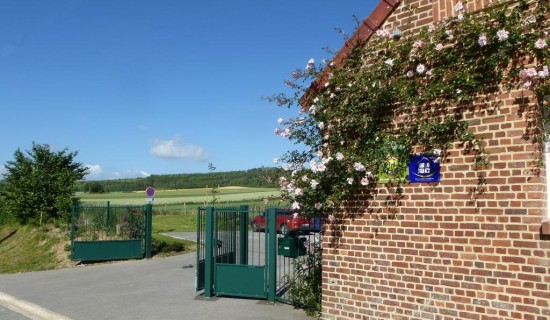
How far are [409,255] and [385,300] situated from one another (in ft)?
2.46

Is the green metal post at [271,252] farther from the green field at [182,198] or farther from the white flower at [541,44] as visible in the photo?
the green field at [182,198]

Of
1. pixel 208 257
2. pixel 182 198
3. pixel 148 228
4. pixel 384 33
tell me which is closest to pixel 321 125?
pixel 384 33

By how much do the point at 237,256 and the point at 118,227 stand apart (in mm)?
7084

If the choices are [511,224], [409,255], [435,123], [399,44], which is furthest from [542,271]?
[399,44]

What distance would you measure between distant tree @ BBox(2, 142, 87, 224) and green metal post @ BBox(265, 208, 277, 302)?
14.4 m

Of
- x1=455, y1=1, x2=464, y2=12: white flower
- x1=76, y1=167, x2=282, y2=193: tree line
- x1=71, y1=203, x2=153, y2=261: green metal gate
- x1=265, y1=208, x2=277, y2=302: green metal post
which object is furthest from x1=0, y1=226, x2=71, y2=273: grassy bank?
x1=76, y1=167, x2=282, y2=193: tree line

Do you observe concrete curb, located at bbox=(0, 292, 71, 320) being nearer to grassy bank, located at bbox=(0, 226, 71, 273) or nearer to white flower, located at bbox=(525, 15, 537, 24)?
grassy bank, located at bbox=(0, 226, 71, 273)

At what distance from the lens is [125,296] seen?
9.79 m

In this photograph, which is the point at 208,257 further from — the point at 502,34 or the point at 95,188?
the point at 95,188

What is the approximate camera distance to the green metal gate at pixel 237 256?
340 inches

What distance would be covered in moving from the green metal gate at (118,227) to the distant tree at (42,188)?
17.9ft

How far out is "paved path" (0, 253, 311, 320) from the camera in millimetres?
8141

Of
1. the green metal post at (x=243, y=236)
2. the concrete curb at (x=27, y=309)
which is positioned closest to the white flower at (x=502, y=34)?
the green metal post at (x=243, y=236)

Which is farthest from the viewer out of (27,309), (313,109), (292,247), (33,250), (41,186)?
(41,186)
